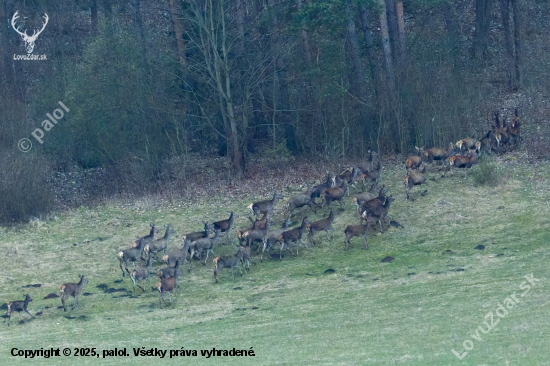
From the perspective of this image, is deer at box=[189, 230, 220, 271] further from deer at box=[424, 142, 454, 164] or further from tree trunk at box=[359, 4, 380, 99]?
tree trunk at box=[359, 4, 380, 99]

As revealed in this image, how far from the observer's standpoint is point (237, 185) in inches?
1147

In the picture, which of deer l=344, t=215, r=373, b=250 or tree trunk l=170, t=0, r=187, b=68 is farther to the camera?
tree trunk l=170, t=0, r=187, b=68

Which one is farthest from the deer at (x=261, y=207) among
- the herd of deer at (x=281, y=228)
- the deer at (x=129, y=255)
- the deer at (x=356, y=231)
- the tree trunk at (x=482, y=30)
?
the tree trunk at (x=482, y=30)

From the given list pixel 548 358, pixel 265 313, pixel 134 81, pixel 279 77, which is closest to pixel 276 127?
pixel 279 77

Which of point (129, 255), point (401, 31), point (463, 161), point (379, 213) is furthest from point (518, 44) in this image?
point (129, 255)

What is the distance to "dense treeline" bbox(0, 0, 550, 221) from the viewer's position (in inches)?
1214

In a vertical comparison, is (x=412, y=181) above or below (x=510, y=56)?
below

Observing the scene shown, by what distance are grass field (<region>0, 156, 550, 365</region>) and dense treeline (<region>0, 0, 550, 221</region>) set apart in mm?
5471

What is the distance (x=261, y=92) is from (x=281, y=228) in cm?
1215

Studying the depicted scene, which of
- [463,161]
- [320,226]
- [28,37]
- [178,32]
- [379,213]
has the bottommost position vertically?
[320,226]

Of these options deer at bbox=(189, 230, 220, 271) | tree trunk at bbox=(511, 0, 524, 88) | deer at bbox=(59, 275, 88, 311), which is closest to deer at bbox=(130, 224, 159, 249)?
deer at bbox=(189, 230, 220, 271)

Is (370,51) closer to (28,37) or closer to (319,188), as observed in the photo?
(319,188)

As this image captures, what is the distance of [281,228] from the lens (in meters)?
22.2

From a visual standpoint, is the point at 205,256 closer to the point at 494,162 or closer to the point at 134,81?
the point at 494,162
